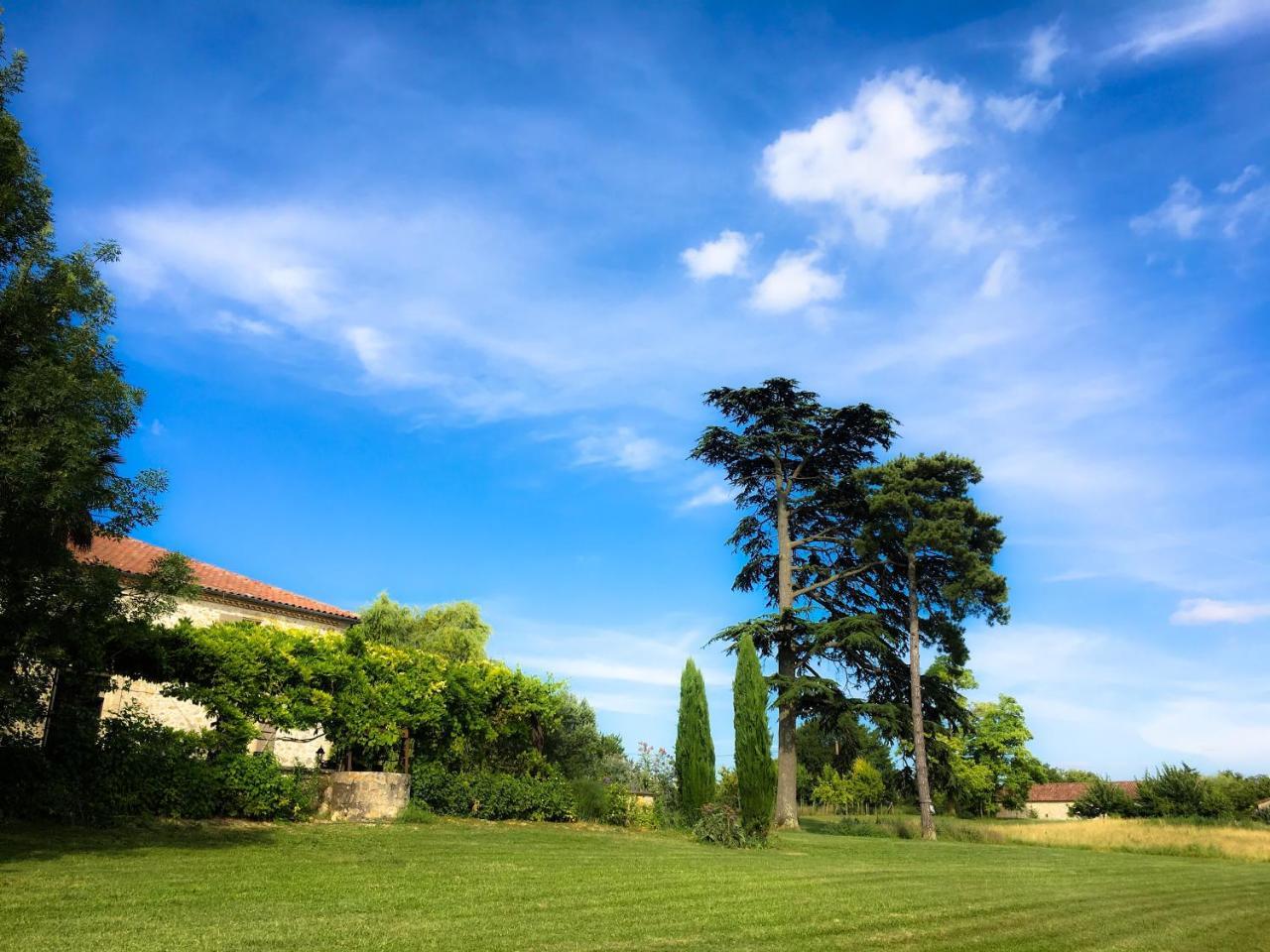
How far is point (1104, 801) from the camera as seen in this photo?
176ft

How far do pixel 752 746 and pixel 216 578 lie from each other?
19.8 m

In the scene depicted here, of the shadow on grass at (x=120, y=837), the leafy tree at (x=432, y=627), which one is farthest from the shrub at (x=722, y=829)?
the leafy tree at (x=432, y=627)

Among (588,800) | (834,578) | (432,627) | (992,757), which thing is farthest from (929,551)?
(992,757)

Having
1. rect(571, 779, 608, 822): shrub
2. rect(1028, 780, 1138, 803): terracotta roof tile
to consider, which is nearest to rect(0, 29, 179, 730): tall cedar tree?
rect(571, 779, 608, 822): shrub

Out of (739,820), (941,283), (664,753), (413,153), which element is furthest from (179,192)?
(664,753)

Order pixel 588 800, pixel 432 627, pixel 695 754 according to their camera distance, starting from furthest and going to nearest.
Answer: pixel 432 627, pixel 695 754, pixel 588 800

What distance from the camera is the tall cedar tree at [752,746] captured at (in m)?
22.0

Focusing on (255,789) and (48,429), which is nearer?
(48,429)

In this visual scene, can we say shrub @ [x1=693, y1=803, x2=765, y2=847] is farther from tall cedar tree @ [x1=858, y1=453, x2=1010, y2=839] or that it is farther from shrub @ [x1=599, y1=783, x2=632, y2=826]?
tall cedar tree @ [x1=858, y1=453, x2=1010, y2=839]

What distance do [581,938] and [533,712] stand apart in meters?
15.3

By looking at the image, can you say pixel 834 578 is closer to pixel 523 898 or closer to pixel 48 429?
pixel 523 898

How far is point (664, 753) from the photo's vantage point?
2695 centimetres

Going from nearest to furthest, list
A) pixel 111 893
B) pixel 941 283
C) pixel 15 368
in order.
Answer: pixel 111 893 → pixel 15 368 → pixel 941 283

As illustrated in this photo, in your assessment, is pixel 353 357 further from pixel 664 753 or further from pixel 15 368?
pixel 664 753
